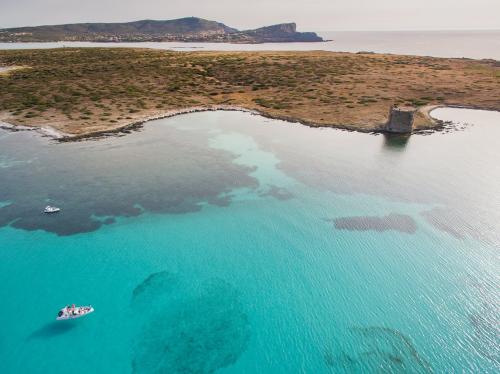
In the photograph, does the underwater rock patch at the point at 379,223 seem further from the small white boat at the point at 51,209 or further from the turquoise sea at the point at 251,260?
the small white boat at the point at 51,209

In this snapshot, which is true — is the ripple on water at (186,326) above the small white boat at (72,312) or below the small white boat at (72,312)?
below

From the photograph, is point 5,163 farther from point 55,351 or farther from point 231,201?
point 55,351

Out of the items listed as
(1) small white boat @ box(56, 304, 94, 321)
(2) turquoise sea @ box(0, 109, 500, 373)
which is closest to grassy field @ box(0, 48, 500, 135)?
(2) turquoise sea @ box(0, 109, 500, 373)

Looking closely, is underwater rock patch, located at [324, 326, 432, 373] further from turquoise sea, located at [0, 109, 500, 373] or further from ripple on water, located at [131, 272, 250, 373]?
ripple on water, located at [131, 272, 250, 373]

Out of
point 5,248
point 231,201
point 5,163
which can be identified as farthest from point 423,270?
point 5,163

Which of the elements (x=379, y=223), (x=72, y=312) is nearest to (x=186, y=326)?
(x=72, y=312)

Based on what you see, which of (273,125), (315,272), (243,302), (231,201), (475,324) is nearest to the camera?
→ (475,324)

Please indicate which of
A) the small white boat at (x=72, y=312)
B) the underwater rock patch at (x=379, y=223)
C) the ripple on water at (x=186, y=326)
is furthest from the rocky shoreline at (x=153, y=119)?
the ripple on water at (x=186, y=326)
